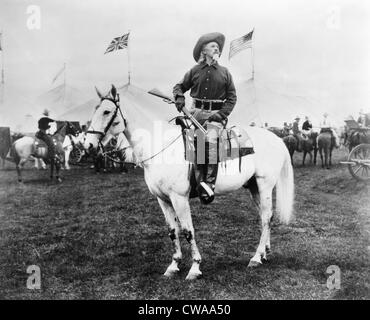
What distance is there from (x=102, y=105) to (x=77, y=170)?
11.2m

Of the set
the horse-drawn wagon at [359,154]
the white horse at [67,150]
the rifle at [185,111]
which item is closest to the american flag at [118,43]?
the rifle at [185,111]

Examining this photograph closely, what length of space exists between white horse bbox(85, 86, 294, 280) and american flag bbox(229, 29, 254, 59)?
124cm

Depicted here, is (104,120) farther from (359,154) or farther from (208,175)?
A: (359,154)

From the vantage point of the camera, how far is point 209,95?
17.2ft

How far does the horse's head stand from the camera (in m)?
4.66

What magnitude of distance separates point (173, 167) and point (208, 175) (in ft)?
1.60

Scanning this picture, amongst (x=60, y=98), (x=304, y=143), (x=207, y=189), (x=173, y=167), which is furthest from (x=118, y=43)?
(x=304, y=143)

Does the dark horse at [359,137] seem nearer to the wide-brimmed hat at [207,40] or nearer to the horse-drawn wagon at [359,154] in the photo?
the horse-drawn wagon at [359,154]

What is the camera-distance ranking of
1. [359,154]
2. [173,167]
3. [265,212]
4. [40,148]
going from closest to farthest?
[173,167]
[265,212]
[359,154]
[40,148]

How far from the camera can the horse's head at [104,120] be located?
4664 millimetres

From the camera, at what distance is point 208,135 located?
16.7 feet

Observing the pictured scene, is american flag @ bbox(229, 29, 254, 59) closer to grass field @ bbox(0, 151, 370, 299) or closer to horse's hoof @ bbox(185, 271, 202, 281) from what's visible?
grass field @ bbox(0, 151, 370, 299)

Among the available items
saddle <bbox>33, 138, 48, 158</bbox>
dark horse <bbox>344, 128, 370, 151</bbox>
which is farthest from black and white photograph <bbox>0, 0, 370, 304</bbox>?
saddle <bbox>33, 138, 48, 158</bbox>

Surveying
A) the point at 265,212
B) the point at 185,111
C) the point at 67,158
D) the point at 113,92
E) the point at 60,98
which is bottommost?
the point at 265,212
